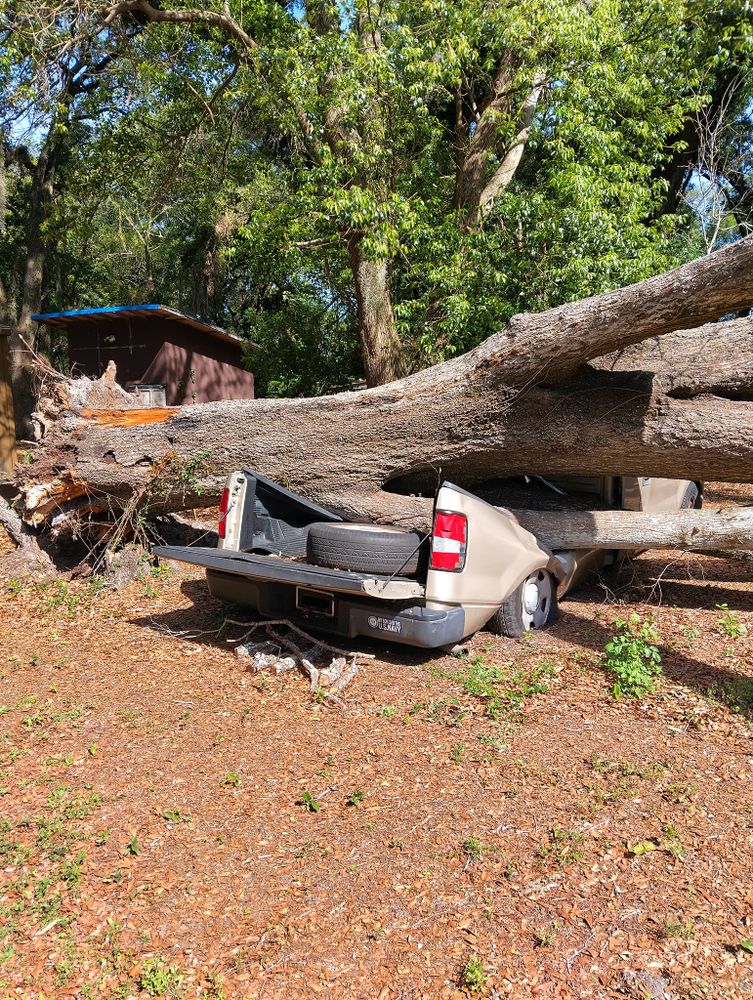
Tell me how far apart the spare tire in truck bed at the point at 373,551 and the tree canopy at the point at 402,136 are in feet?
18.7

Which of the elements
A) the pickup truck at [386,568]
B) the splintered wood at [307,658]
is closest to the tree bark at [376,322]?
the pickup truck at [386,568]

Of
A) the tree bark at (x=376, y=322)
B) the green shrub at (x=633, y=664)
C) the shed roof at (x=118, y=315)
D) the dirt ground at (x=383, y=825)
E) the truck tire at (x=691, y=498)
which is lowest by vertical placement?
the dirt ground at (x=383, y=825)

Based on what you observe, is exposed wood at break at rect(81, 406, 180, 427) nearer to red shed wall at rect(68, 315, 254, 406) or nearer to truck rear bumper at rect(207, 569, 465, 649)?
truck rear bumper at rect(207, 569, 465, 649)

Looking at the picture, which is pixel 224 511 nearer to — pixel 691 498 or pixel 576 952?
pixel 576 952

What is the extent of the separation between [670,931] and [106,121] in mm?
16962

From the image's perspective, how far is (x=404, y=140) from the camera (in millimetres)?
11055

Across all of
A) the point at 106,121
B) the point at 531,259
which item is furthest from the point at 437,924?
the point at 106,121

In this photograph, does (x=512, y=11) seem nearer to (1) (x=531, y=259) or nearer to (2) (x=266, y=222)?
(1) (x=531, y=259)

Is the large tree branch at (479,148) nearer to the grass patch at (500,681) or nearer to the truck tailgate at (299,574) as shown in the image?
the truck tailgate at (299,574)

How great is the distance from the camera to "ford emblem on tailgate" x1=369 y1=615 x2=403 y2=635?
4379 mm

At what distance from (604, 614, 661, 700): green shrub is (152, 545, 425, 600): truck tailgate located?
4.42ft

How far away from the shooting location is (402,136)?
1097 cm

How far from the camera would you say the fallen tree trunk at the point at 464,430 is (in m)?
5.06

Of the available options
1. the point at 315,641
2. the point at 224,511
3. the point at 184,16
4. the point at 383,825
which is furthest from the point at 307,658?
the point at 184,16
